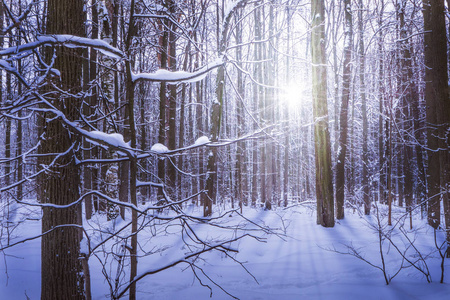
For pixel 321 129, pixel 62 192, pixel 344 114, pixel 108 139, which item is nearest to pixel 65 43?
pixel 108 139

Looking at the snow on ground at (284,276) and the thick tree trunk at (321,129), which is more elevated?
the thick tree trunk at (321,129)

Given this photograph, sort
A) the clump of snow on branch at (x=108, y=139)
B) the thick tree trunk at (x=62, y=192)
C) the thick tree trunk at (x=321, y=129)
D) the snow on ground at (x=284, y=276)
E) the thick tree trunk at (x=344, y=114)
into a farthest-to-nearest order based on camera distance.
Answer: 1. the thick tree trunk at (x=344, y=114)
2. the thick tree trunk at (x=321, y=129)
3. the snow on ground at (x=284, y=276)
4. the thick tree trunk at (x=62, y=192)
5. the clump of snow on branch at (x=108, y=139)

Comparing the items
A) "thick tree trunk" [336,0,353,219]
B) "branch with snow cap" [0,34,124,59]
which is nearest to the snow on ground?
"branch with snow cap" [0,34,124,59]

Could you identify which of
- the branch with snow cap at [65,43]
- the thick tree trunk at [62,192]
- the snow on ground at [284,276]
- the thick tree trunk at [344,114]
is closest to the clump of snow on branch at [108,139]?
the branch with snow cap at [65,43]

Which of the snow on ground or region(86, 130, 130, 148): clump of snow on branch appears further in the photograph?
the snow on ground

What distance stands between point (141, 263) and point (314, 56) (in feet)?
24.3

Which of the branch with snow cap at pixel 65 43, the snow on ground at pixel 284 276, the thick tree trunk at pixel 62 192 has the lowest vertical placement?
the snow on ground at pixel 284 276

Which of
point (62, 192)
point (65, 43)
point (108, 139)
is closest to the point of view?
point (108, 139)

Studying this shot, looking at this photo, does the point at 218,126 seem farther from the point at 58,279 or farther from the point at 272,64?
the point at 272,64

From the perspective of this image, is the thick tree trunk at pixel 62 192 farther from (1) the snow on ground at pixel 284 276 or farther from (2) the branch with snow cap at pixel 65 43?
(2) the branch with snow cap at pixel 65 43

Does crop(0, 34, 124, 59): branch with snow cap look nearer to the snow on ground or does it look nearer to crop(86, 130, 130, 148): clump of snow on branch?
crop(86, 130, 130, 148): clump of snow on branch

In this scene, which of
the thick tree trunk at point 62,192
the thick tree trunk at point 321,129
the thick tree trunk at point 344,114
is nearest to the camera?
the thick tree trunk at point 62,192

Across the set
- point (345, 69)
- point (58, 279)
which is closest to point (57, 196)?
point (58, 279)

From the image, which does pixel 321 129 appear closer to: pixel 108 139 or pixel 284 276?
pixel 284 276
